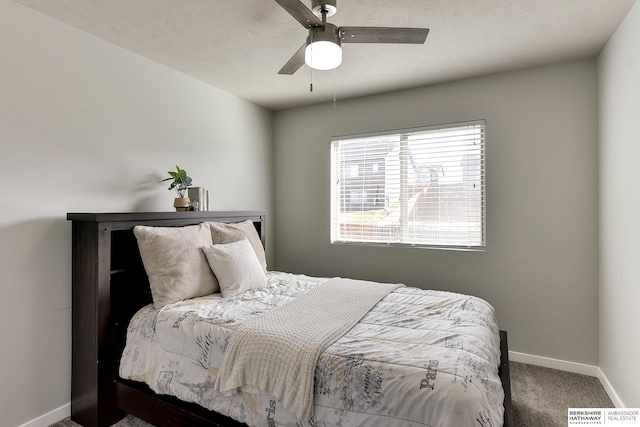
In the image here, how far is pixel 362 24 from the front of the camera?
84.7 inches

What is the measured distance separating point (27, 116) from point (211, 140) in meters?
1.44

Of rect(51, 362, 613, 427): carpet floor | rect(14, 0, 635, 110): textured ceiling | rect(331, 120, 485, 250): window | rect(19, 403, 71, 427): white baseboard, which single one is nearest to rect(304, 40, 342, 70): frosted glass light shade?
rect(14, 0, 635, 110): textured ceiling

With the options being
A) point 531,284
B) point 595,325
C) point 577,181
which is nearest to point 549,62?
point 577,181

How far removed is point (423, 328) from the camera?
1.74 metres

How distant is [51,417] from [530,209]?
12.3 feet

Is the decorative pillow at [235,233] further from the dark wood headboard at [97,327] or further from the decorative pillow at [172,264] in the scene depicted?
the dark wood headboard at [97,327]

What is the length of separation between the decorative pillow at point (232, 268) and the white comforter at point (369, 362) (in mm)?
89

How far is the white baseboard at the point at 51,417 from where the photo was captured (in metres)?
1.99

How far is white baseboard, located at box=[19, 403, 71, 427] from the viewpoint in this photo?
6.53 ft

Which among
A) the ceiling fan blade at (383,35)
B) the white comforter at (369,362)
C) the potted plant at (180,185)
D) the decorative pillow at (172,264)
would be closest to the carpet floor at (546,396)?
the white comforter at (369,362)

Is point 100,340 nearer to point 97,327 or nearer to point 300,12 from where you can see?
point 97,327

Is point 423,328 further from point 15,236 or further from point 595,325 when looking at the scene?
point 15,236

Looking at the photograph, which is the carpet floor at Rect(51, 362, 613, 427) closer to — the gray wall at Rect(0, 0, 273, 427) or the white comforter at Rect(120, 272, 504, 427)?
the gray wall at Rect(0, 0, 273, 427)

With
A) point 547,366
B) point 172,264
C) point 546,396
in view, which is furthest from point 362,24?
point 547,366
